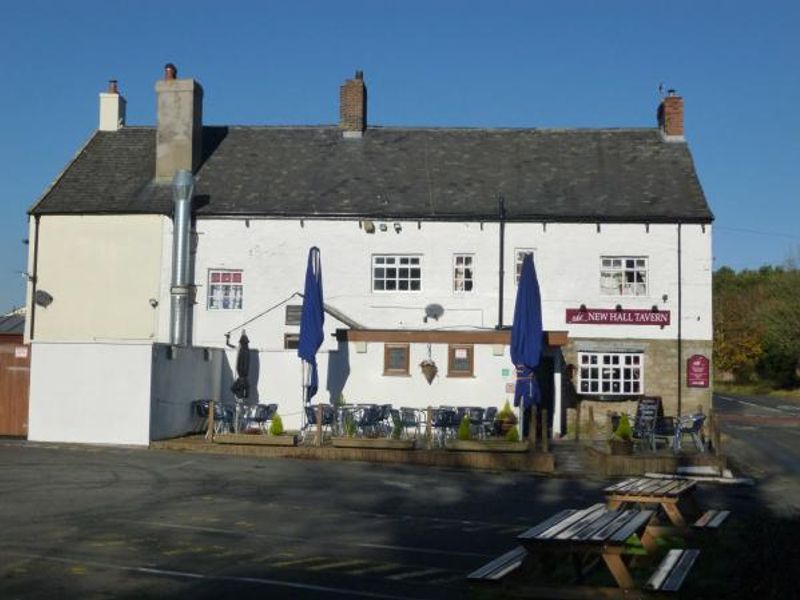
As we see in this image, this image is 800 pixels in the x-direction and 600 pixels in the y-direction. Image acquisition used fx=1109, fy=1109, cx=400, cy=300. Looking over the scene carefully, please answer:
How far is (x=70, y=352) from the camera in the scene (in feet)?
74.3

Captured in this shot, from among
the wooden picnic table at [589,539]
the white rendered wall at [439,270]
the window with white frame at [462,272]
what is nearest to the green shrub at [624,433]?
the white rendered wall at [439,270]

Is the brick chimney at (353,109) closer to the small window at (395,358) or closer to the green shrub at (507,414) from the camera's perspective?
the small window at (395,358)

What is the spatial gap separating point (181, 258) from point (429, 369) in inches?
301

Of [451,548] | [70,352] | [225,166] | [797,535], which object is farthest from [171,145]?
[797,535]

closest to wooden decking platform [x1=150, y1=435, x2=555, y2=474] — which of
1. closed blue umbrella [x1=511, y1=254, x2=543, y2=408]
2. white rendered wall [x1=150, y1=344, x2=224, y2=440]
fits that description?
white rendered wall [x1=150, y1=344, x2=224, y2=440]

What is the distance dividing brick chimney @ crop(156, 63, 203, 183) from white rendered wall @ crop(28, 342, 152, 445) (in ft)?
34.5

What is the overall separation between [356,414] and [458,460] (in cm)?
406

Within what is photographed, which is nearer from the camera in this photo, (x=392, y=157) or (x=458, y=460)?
(x=458, y=460)

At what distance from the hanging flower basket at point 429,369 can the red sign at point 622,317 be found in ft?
17.7

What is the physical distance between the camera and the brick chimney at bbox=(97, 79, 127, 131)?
1378 inches

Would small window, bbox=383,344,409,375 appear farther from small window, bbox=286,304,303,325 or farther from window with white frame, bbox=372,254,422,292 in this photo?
small window, bbox=286,304,303,325

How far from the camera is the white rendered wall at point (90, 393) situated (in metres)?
22.4

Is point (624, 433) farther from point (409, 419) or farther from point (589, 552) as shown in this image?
point (589, 552)

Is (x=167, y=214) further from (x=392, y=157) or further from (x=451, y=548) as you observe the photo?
(x=451, y=548)
